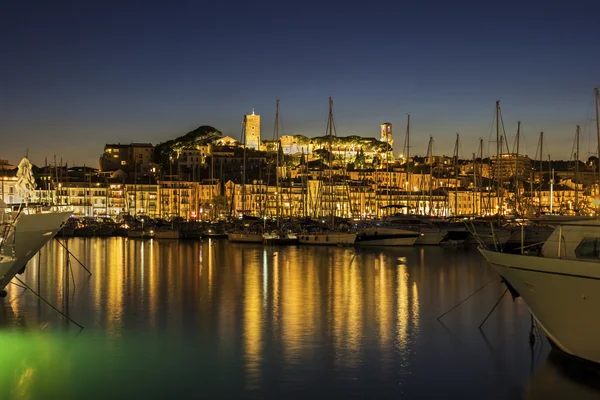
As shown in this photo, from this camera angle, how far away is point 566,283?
12711 mm

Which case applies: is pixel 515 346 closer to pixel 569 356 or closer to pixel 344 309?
pixel 569 356

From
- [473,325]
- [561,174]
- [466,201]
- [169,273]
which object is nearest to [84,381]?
[473,325]

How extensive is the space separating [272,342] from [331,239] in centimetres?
3798

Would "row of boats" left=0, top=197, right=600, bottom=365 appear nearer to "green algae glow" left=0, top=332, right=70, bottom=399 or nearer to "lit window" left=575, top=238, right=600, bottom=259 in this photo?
"lit window" left=575, top=238, right=600, bottom=259

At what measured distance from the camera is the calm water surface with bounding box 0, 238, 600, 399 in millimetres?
13078

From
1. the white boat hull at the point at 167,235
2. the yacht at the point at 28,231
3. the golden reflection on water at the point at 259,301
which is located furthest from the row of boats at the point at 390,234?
the yacht at the point at 28,231

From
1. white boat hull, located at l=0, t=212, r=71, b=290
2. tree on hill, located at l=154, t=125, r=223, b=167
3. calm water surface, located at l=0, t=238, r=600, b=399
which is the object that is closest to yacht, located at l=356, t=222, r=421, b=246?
calm water surface, located at l=0, t=238, r=600, b=399

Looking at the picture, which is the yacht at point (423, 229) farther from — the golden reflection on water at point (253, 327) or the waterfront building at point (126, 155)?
the waterfront building at point (126, 155)

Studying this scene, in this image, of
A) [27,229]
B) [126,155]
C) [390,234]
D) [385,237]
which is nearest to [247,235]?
[385,237]

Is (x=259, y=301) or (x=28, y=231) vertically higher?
(x=28, y=231)

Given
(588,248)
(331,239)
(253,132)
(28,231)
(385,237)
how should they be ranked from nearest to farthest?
Answer: (588,248) < (28,231) < (331,239) < (385,237) < (253,132)

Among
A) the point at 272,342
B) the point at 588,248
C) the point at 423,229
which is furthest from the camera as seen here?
the point at 423,229

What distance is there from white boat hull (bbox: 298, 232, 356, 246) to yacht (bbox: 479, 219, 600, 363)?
129 ft

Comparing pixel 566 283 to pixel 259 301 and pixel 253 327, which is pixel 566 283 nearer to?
pixel 253 327
